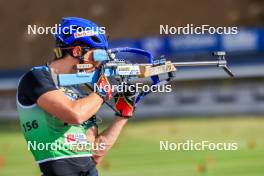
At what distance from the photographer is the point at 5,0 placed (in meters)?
49.6

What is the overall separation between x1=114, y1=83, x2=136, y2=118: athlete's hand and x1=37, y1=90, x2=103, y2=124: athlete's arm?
56cm

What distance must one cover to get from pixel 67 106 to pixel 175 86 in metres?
23.8

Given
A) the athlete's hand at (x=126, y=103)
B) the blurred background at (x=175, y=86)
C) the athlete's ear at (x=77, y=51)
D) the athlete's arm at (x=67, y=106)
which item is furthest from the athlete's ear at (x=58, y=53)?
the blurred background at (x=175, y=86)

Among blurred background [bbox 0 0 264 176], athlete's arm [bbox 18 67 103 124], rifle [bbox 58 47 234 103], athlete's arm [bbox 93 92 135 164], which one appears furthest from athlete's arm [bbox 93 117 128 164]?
blurred background [bbox 0 0 264 176]

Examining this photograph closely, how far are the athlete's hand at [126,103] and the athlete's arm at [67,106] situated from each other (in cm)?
56

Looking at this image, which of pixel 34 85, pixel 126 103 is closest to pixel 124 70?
pixel 126 103

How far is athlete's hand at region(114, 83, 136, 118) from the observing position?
20.3ft

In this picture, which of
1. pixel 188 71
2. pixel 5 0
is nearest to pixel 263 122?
pixel 188 71

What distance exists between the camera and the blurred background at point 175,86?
15.1 metres

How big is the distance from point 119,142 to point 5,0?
32.2 m

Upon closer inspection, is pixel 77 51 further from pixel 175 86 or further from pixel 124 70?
pixel 175 86

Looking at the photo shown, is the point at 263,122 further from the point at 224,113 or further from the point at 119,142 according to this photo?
the point at 119,142

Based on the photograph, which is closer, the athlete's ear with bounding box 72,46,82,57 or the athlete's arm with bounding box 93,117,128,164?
the athlete's ear with bounding box 72,46,82,57

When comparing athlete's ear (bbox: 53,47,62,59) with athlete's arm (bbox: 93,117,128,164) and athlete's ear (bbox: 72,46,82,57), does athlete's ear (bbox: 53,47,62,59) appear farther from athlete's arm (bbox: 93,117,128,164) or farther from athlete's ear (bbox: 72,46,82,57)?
athlete's arm (bbox: 93,117,128,164)
